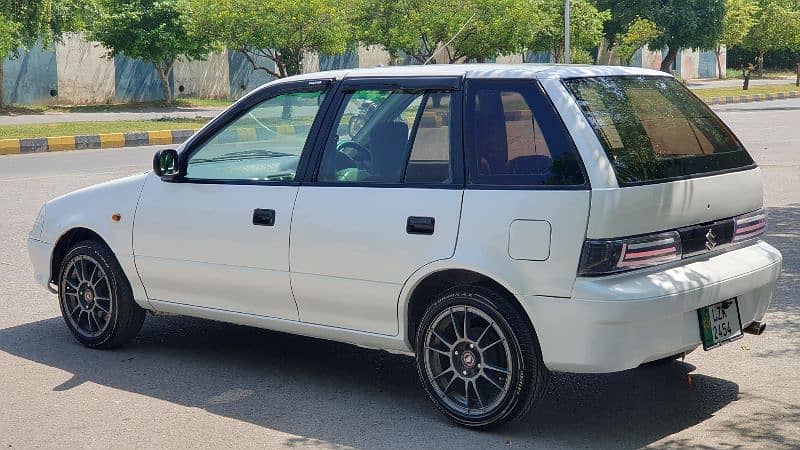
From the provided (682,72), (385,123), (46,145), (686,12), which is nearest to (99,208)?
(385,123)

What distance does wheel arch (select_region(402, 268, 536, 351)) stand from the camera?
4910 millimetres

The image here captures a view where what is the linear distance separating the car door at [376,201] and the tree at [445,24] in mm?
25897

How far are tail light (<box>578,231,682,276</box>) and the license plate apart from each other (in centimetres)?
37

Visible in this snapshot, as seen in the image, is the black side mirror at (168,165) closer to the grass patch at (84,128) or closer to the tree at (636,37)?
the grass patch at (84,128)

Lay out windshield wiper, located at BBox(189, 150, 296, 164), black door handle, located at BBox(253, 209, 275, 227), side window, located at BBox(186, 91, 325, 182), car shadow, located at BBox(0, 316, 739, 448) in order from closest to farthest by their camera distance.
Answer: car shadow, located at BBox(0, 316, 739, 448), black door handle, located at BBox(253, 209, 275, 227), side window, located at BBox(186, 91, 325, 182), windshield wiper, located at BBox(189, 150, 296, 164)

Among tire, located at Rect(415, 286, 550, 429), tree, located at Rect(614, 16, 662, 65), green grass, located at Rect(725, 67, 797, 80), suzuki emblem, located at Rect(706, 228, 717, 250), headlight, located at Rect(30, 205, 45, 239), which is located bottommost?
tire, located at Rect(415, 286, 550, 429)

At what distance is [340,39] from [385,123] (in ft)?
80.4

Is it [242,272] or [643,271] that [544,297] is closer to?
[643,271]

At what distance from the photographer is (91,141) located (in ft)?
71.1

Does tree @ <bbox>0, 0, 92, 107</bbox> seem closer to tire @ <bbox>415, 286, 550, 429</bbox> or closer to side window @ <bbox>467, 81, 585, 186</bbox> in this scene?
side window @ <bbox>467, 81, 585, 186</bbox>

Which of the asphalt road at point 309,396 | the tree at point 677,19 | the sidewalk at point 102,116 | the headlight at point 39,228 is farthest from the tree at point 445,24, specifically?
the headlight at point 39,228

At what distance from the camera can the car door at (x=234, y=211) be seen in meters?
5.63

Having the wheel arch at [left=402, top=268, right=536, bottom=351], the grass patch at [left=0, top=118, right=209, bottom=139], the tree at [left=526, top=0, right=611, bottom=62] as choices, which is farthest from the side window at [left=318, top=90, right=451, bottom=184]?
the tree at [left=526, top=0, right=611, bottom=62]

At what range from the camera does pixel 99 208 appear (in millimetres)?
6348
